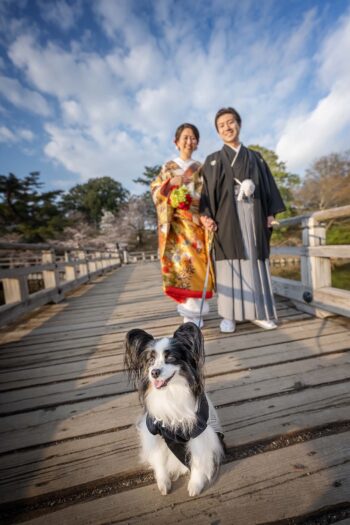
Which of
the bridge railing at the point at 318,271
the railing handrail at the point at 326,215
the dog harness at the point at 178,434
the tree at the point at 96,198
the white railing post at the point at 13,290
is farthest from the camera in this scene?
the tree at the point at 96,198

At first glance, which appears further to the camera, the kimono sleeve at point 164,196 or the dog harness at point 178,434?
the kimono sleeve at point 164,196

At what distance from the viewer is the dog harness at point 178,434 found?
0.96m

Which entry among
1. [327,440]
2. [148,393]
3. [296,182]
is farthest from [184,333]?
[296,182]

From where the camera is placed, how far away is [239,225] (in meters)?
2.38

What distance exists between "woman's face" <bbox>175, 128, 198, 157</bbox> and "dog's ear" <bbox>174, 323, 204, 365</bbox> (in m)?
2.23

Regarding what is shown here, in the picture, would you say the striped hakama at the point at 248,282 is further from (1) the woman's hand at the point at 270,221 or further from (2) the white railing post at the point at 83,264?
(2) the white railing post at the point at 83,264

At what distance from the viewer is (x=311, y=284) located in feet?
8.91

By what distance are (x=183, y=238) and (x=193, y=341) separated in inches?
68.4

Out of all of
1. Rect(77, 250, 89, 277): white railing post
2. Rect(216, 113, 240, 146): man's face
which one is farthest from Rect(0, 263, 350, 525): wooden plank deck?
Rect(77, 250, 89, 277): white railing post

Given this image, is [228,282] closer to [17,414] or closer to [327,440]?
[327,440]

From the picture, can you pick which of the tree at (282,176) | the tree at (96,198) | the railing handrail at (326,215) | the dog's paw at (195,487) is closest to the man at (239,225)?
the railing handrail at (326,215)

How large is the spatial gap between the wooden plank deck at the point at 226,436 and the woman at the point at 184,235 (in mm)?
536

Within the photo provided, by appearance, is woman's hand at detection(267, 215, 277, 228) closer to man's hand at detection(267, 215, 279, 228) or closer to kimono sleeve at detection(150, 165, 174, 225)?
man's hand at detection(267, 215, 279, 228)

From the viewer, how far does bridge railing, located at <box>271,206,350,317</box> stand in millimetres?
2342
